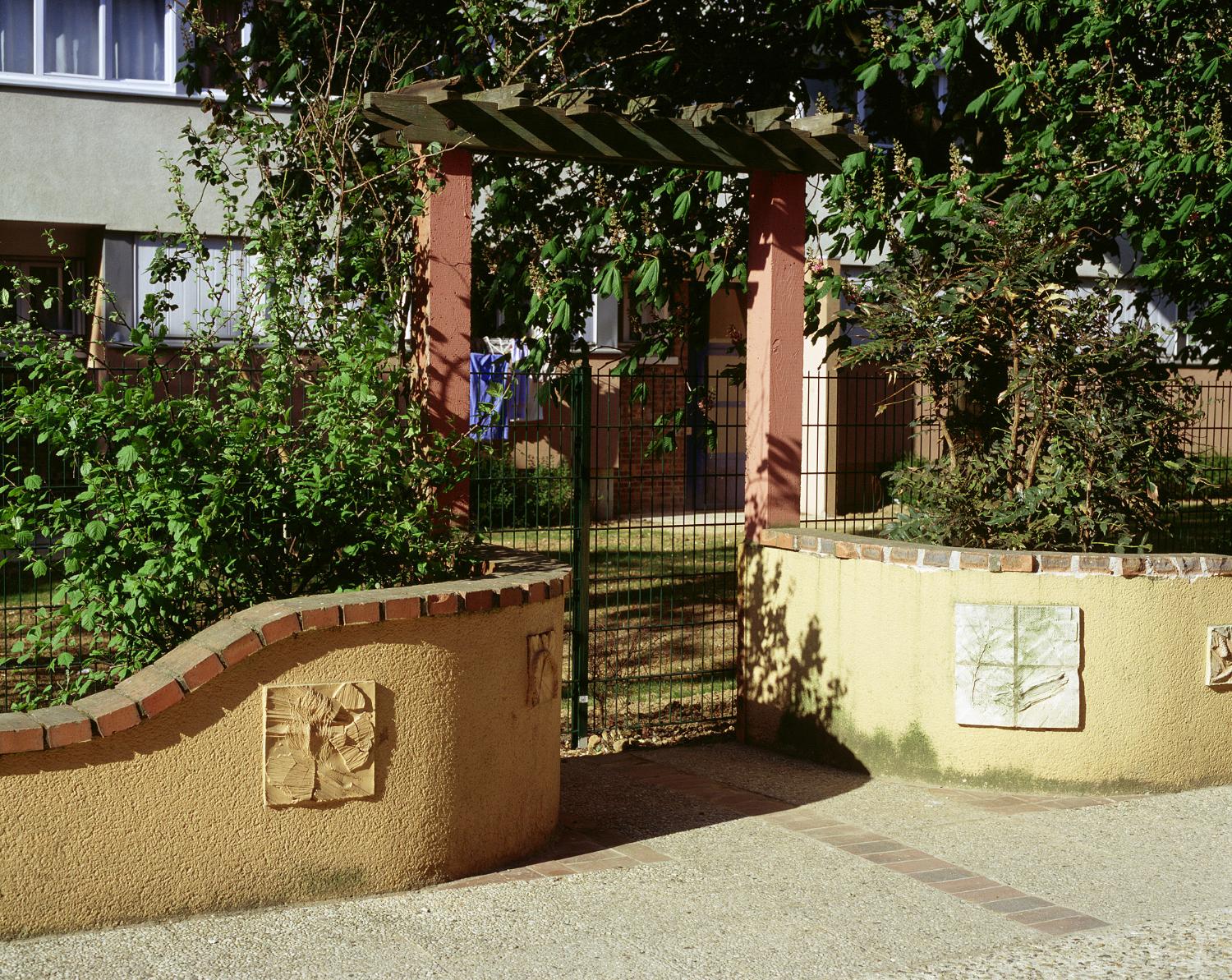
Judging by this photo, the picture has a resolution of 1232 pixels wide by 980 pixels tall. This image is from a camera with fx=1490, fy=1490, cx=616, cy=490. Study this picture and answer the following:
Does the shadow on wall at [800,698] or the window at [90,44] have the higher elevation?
the window at [90,44]

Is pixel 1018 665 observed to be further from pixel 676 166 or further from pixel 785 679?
pixel 676 166

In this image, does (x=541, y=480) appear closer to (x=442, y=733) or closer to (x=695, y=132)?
(x=695, y=132)

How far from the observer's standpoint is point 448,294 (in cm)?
705

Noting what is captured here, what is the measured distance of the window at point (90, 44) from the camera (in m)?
16.2

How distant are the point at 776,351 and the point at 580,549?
1.54m

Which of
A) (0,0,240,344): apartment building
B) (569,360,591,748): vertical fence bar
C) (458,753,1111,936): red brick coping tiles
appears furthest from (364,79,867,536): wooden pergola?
(0,0,240,344): apartment building

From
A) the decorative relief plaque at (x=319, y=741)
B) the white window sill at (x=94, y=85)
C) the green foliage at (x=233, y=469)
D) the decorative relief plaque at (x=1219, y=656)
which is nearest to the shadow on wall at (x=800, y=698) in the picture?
the decorative relief plaque at (x=1219, y=656)

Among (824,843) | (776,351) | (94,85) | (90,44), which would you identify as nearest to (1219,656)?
(824,843)

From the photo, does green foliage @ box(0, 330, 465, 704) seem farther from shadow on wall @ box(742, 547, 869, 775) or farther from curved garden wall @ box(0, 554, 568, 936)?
shadow on wall @ box(742, 547, 869, 775)

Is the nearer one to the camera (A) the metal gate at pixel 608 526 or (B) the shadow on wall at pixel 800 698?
(B) the shadow on wall at pixel 800 698

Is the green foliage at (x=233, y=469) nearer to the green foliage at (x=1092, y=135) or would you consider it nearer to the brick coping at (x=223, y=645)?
the brick coping at (x=223, y=645)

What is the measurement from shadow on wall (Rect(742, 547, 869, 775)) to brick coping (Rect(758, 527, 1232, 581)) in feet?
1.90

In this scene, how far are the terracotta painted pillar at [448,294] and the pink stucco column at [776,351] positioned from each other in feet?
6.12

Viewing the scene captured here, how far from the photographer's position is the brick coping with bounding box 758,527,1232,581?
7078 millimetres
